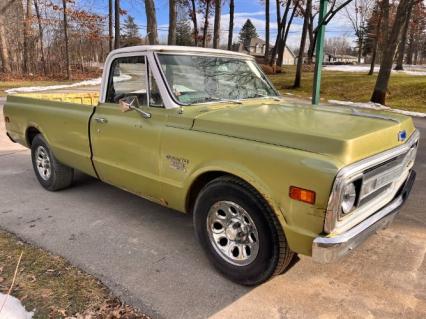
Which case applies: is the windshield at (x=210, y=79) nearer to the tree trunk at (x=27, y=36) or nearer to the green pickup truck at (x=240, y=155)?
the green pickup truck at (x=240, y=155)

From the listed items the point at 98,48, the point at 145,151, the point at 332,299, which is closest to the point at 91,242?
the point at 145,151

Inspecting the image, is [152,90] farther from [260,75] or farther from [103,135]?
[260,75]

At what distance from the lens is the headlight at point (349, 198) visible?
257 cm

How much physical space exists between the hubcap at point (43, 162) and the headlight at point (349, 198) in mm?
4115

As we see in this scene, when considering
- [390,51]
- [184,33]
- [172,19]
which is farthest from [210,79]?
[184,33]

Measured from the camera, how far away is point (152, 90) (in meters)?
3.75

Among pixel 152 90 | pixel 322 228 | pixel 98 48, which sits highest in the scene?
pixel 98 48

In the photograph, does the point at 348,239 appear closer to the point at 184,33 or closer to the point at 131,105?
the point at 131,105

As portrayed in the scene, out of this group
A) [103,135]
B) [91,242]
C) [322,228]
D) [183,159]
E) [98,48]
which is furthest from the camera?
[98,48]

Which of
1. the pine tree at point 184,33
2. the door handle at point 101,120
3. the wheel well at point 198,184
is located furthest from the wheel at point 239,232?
the pine tree at point 184,33

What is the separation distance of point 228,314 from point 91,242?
5.61 feet

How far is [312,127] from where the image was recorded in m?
2.87

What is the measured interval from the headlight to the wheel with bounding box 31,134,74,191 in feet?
12.7

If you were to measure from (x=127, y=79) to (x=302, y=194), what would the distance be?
2.48m
